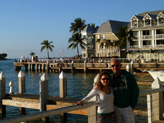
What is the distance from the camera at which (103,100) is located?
181 inches

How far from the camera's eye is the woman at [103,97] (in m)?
4.59

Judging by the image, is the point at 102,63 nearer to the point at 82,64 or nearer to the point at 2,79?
the point at 82,64

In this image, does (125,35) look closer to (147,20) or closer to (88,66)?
(147,20)

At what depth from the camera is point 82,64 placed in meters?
51.4

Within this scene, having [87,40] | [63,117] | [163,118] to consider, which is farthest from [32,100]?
[87,40]

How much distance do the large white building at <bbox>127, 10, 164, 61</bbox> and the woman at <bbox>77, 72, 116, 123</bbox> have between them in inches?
1954

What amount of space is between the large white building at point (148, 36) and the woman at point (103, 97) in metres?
49.6

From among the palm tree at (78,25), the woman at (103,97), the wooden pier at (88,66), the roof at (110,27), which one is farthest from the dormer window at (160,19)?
the woman at (103,97)

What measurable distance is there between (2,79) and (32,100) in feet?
8.06

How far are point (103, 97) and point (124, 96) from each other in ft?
1.39

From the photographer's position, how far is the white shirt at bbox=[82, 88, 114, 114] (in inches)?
181

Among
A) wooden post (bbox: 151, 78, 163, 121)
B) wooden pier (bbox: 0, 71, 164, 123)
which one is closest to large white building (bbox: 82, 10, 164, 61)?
wooden pier (bbox: 0, 71, 164, 123)

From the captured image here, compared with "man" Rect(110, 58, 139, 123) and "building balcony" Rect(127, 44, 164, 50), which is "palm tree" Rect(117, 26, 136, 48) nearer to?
"building balcony" Rect(127, 44, 164, 50)

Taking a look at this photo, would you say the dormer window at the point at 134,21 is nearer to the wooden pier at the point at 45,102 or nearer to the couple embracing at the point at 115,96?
the wooden pier at the point at 45,102
